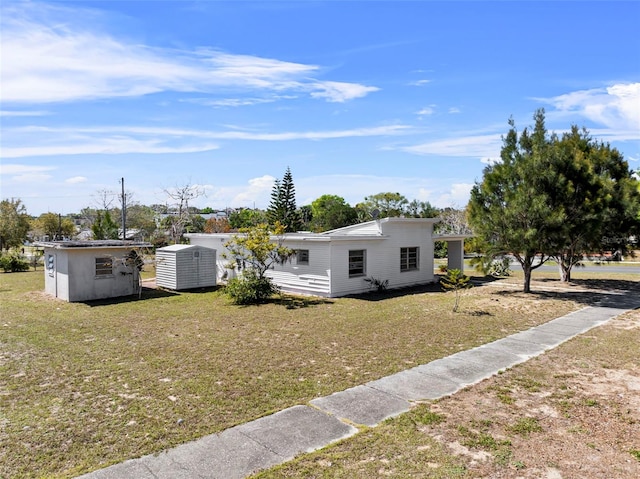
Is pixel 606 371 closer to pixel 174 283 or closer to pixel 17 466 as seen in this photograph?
pixel 17 466

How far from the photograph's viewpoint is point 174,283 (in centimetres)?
1917

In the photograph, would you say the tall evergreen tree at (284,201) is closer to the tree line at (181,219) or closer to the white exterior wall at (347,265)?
the tree line at (181,219)

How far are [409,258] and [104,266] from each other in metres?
13.1

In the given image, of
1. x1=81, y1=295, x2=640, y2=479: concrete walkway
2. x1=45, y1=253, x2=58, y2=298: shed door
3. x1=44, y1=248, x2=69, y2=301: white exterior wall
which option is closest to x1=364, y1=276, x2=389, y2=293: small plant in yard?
x1=81, y1=295, x2=640, y2=479: concrete walkway

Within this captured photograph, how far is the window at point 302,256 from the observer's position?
18172 mm

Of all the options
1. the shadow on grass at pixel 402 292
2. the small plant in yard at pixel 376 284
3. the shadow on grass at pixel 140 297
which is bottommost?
the shadow on grass at pixel 402 292

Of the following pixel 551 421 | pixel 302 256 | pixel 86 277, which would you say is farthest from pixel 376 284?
pixel 551 421

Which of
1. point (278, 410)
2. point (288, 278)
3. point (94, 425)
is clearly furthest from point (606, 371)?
point (288, 278)

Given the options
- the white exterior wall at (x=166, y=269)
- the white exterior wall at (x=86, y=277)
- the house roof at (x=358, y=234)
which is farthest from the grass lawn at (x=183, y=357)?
the white exterior wall at (x=166, y=269)

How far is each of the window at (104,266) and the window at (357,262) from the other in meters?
9.54

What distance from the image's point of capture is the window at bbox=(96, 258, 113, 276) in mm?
16969

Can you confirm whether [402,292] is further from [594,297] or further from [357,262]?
[594,297]

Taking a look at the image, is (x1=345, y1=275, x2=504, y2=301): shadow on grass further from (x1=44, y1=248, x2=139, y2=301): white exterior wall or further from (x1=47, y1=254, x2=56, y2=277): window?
(x1=47, y1=254, x2=56, y2=277): window

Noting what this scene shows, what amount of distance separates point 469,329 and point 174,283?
12.8 m
